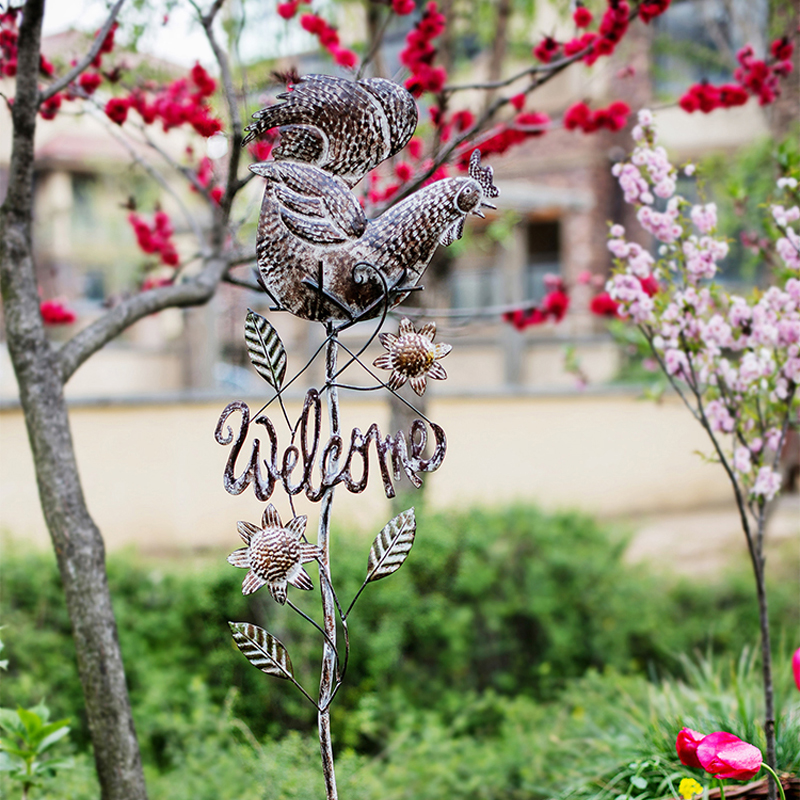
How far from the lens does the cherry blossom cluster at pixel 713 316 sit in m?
2.37

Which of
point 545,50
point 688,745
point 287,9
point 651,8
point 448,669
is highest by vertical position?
point 287,9

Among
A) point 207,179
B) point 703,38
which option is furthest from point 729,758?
point 703,38

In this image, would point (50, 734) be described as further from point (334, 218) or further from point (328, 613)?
point (334, 218)

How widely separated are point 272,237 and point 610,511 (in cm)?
607

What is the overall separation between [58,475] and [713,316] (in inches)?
83.2

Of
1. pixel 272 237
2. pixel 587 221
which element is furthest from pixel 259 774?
pixel 587 221

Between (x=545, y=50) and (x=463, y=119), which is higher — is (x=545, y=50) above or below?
above

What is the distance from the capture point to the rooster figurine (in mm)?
1615

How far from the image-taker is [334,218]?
162 centimetres

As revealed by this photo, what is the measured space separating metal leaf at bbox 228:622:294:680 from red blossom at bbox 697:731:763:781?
907 mm

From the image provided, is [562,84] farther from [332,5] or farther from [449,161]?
[449,161]

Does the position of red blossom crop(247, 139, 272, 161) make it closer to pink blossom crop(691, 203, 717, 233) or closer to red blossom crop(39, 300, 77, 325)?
red blossom crop(39, 300, 77, 325)

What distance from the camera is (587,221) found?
9.95 m

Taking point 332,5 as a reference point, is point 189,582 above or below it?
below
